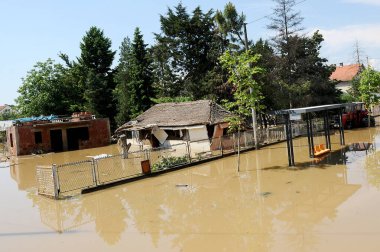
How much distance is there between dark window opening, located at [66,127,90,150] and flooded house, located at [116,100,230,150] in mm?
8557

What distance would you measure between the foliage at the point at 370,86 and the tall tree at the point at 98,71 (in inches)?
1264

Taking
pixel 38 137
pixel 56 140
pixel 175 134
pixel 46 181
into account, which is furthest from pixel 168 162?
pixel 56 140

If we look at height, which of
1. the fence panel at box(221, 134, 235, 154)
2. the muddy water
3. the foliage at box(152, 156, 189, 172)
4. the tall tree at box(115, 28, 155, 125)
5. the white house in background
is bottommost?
the muddy water

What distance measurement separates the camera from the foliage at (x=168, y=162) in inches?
796

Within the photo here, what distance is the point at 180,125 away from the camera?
97.6 feet

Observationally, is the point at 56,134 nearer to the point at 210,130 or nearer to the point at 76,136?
the point at 76,136

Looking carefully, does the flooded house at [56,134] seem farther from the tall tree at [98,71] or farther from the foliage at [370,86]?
the foliage at [370,86]

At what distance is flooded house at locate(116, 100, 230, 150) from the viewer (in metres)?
28.5

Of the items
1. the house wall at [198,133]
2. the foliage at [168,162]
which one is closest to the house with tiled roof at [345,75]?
the house wall at [198,133]

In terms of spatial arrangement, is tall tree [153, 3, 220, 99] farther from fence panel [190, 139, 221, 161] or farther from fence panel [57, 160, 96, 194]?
fence panel [57, 160, 96, 194]

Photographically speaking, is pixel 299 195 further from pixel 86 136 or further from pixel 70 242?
pixel 86 136

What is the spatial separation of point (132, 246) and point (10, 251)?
338 cm

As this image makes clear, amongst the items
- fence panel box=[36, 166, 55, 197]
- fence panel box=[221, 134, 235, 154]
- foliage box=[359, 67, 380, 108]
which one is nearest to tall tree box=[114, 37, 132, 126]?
fence panel box=[221, 134, 235, 154]

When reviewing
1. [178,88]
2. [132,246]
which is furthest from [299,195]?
[178,88]
